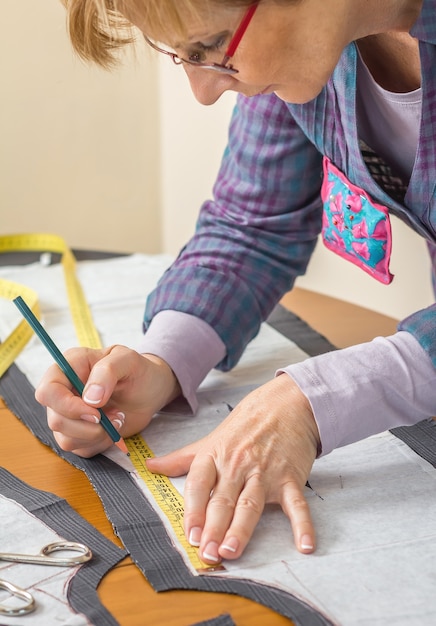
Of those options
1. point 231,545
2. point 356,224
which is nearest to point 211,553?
point 231,545

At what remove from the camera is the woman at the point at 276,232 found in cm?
89

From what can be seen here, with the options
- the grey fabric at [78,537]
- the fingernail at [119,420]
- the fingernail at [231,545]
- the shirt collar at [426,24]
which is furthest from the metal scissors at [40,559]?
the shirt collar at [426,24]

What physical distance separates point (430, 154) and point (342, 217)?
20cm

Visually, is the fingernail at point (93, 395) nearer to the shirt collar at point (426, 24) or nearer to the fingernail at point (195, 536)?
the fingernail at point (195, 536)

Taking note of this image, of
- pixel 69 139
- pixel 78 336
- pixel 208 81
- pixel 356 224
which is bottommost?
pixel 78 336

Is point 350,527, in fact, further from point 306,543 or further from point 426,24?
point 426,24

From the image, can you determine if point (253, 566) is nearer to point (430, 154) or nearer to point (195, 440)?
point (195, 440)

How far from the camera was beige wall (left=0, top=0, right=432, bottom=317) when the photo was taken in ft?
7.89

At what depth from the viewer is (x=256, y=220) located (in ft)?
A: 4.37

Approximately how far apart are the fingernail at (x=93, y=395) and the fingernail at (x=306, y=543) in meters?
0.31

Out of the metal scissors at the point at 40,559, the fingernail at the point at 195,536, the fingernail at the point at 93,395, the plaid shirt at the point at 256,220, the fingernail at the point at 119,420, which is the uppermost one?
the plaid shirt at the point at 256,220

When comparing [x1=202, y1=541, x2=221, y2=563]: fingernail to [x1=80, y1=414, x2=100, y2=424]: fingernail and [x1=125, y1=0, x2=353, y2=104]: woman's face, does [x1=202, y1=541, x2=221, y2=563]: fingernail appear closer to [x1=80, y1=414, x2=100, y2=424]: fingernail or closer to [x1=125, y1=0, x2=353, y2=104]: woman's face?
[x1=80, y1=414, x2=100, y2=424]: fingernail

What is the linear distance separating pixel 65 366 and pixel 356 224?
0.43 m

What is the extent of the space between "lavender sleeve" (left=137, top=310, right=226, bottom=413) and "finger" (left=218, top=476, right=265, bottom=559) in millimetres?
283
